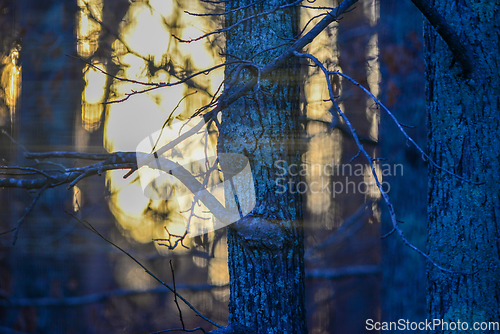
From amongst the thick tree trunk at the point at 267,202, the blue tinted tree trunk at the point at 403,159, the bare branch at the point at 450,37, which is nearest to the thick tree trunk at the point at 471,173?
the bare branch at the point at 450,37

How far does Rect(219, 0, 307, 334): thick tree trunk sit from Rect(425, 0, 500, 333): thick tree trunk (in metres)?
0.85

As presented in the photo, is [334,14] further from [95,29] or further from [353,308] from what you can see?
[353,308]

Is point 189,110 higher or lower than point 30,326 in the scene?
higher

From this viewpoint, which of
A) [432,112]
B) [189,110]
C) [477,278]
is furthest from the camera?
[189,110]

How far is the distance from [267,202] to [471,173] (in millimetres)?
1130

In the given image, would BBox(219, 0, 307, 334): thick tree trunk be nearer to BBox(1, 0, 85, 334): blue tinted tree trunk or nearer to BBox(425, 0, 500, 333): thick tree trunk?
BBox(425, 0, 500, 333): thick tree trunk

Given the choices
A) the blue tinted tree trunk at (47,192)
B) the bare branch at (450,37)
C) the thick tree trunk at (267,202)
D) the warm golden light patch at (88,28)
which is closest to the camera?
the bare branch at (450,37)

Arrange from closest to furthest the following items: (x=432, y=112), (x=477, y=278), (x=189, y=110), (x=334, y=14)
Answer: (x=334, y=14) < (x=477, y=278) < (x=432, y=112) < (x=189, y=110)

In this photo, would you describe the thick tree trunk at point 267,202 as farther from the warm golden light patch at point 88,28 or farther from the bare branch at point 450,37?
the warm golden light patch at point 88,28

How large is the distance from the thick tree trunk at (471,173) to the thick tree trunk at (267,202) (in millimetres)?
845

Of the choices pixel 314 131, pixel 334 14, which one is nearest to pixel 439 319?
pixel 334 14

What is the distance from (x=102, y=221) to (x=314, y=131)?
10.8ft

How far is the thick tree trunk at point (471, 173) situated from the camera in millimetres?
1643

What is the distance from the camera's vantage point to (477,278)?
1645mm
